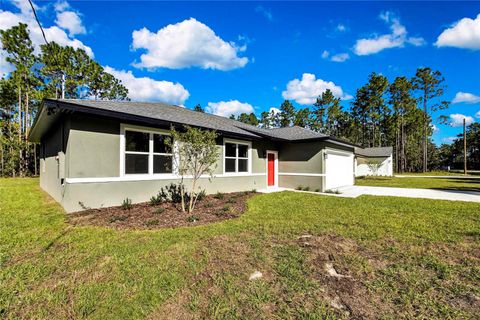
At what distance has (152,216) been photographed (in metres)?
5.91

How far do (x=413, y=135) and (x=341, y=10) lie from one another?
4520 cm

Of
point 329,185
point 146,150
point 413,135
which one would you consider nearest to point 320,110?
point 413,135

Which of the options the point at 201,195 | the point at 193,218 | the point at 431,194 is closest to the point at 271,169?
the point at 201,195

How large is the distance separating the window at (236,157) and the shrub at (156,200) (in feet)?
11.6

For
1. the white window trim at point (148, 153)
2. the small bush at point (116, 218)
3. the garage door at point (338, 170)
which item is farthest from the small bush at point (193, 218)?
the garage door at point (338, 170)

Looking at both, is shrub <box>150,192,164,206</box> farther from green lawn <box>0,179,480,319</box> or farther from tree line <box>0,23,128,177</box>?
tree line <box>0,23,128,177</box>

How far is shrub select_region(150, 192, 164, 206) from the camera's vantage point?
290 inches

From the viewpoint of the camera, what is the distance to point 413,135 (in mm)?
43062

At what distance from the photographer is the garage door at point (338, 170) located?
12.1 metres

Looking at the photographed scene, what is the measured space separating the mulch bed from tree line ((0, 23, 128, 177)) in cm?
1698

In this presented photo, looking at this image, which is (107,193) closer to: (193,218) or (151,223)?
(151,223)

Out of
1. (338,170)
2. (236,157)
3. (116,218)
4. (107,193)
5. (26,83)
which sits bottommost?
(116,218)

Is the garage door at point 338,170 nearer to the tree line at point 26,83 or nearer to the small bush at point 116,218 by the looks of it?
the small bush at point 116,218

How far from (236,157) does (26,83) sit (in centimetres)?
2211
